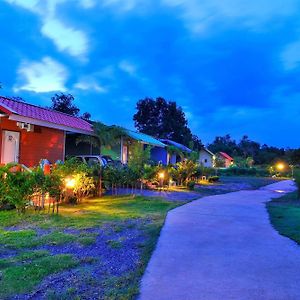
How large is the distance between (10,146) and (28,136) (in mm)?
1144

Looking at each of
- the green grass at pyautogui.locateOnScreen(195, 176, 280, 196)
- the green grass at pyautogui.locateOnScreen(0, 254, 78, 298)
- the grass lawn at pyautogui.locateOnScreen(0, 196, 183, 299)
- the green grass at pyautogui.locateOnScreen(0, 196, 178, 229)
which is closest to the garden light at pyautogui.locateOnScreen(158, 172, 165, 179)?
the green grass at pyautogui.locateOnScreen(195, 176, 280, 196)

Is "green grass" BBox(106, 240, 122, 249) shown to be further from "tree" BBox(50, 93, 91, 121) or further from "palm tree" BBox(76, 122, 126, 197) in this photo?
"tree" BBox(50, 93, 91, 121)

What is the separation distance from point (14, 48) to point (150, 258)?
26460 millimetres

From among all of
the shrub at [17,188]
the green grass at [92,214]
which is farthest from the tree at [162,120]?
the shrub at [17,188]

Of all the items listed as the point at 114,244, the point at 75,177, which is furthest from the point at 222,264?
the point at 75,177

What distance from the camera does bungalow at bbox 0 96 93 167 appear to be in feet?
47.7

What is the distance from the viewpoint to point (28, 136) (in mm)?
15969

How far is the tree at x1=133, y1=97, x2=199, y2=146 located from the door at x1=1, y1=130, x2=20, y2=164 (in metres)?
48.8

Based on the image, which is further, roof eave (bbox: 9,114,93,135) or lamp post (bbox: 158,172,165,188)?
lamp post (bbox: 158,172,165,188)

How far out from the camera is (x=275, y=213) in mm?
11281

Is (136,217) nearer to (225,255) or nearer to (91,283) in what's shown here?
(225,255)

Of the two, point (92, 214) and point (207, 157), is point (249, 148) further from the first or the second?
point (92, 214)

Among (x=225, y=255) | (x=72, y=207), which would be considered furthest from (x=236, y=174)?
(x=225, y=255)

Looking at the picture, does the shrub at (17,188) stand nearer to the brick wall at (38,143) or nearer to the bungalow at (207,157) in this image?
the brick wall at (38,143)
